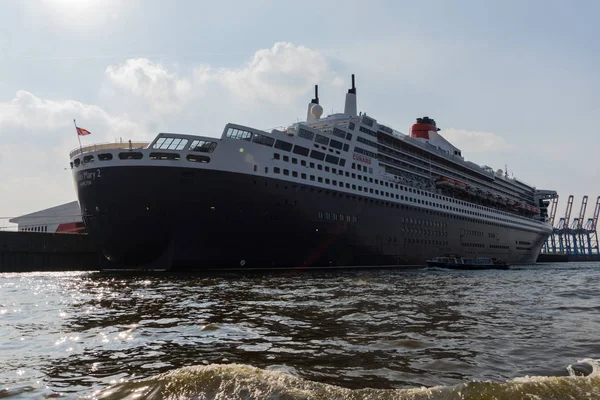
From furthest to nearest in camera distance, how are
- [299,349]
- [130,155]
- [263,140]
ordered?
[263,140], [130,155], [299,349]

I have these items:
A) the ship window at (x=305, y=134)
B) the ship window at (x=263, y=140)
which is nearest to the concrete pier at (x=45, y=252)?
the ship window at (x=263, y=140)

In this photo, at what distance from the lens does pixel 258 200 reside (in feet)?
123

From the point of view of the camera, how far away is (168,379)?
7.00 m

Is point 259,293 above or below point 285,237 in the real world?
below

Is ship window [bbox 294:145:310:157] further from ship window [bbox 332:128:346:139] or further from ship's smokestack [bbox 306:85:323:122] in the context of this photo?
ship's smokestack [bbox 306:85:323:122]

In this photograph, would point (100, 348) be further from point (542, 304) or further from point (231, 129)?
point (231, 129)

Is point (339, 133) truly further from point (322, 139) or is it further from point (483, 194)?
point (483, 194)

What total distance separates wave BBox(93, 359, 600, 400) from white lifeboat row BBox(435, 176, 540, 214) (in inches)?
2417

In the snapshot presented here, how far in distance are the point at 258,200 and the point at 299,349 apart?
93.2 ft

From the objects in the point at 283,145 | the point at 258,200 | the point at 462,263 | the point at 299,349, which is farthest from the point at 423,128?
the point at 299,349

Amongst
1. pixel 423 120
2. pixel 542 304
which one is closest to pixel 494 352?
pixel 542 304

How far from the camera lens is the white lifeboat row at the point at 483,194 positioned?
66.4 metres

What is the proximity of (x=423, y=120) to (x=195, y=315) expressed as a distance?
235 feet

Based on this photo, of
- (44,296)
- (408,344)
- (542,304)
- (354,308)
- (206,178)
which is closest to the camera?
(408,344)
